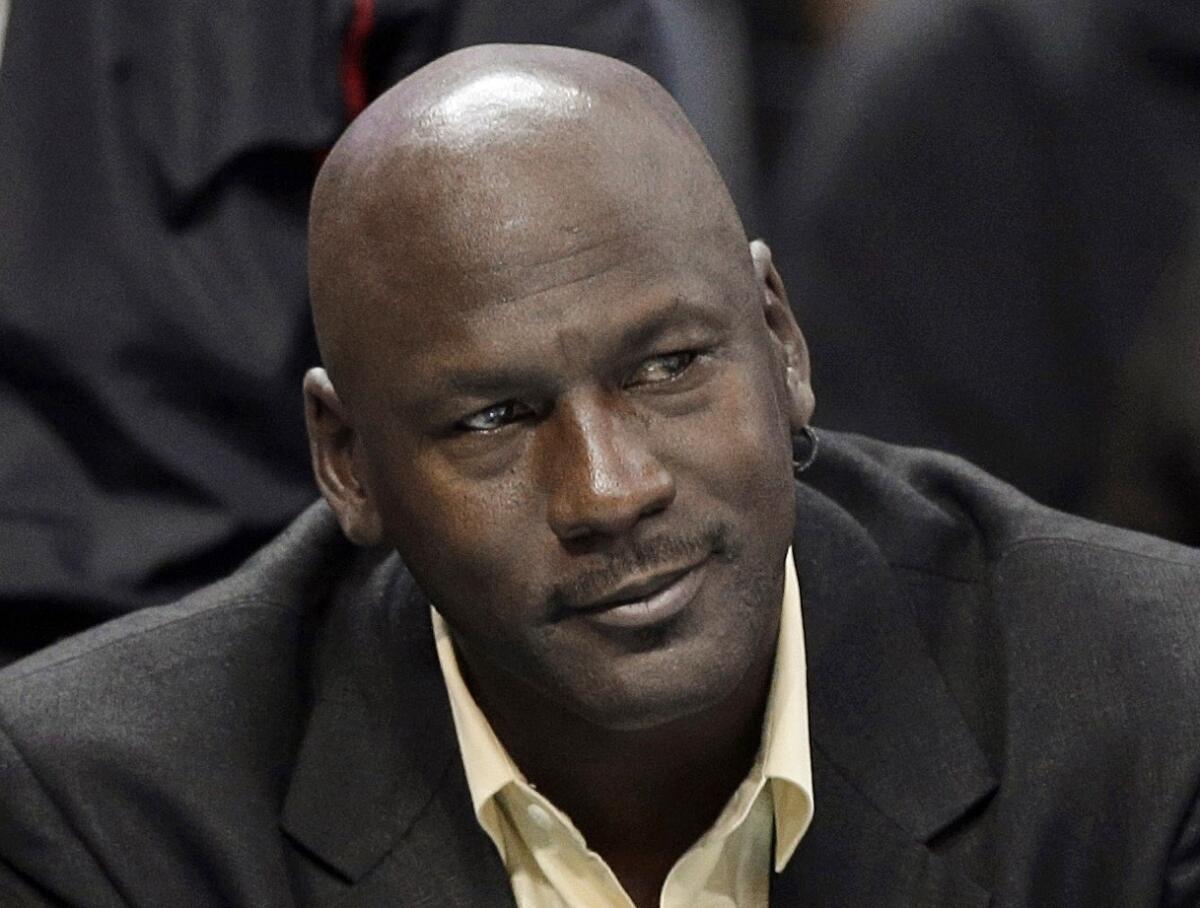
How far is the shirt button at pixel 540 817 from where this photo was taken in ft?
5.51

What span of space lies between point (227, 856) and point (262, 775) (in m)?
0.07

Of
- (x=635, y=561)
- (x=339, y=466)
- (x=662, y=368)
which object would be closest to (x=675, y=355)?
(x=662, y=368)

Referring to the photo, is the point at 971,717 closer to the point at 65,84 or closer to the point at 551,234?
the point at 551,234

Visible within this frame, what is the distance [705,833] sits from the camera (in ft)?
5.60

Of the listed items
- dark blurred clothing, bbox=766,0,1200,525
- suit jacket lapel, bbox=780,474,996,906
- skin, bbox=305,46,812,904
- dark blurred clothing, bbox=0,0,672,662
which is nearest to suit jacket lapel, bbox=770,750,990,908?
suit jacket lapel, bbox=780,474,996,906

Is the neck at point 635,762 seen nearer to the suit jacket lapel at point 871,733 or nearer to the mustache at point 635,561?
the suit jacket lapel at point 871,733

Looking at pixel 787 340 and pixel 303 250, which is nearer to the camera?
pixel 787 340

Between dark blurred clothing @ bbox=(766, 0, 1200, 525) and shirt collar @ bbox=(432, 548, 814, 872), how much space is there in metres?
0.34

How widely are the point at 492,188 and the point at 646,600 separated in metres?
0.25

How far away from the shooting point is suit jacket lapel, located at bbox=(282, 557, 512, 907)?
5.55ft

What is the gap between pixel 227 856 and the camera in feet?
5.49

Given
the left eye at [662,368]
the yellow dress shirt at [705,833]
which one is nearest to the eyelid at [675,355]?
the left eye at [662,368]

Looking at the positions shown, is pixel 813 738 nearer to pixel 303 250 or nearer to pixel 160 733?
pixel 160 733

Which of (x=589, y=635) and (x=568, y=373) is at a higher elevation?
(x=568, y=373)
